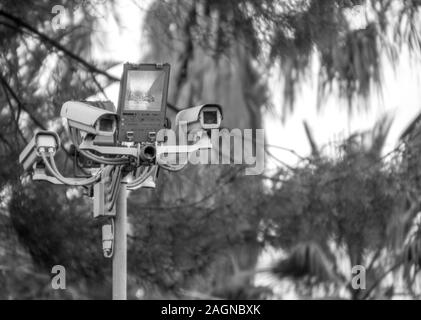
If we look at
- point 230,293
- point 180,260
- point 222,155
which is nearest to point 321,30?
point 222,155

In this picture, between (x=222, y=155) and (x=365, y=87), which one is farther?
(x=365, y=87)

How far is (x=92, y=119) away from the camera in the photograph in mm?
6008

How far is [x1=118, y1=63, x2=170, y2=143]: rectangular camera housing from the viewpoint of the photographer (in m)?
6.21

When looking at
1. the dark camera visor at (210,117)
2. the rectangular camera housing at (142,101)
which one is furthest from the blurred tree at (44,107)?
the dark camera visor at (210,117)

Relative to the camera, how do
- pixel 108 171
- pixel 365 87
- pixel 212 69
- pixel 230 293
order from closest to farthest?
pixel 108 171 < pixel 365 87 < pixel 230 293 < pixel 212 69

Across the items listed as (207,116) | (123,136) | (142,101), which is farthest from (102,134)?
(207,116)

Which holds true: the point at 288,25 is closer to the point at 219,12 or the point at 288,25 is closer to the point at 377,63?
the point at 219,12

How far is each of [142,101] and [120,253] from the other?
68 centimetres

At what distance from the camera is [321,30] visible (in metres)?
8.61

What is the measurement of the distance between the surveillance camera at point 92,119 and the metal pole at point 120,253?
0.35m

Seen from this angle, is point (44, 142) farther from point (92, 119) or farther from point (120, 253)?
point (120, 253)

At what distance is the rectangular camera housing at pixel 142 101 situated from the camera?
6.21 metres

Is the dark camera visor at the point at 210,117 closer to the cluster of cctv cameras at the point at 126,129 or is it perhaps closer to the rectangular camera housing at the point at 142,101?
the cluster of cctv cameras at the point at 126,129
